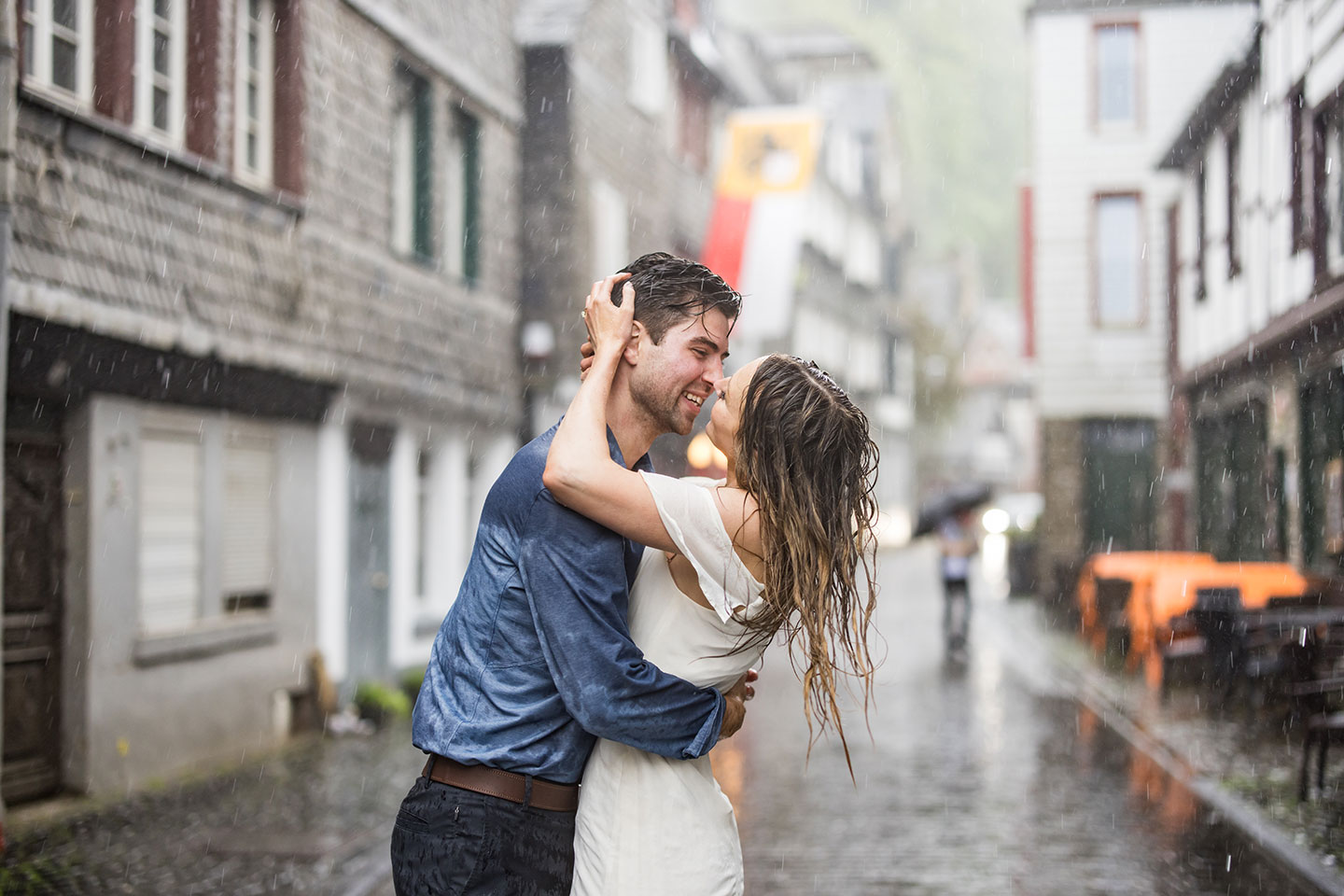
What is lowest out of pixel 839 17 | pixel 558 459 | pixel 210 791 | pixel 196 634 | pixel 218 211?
pixel 210 791

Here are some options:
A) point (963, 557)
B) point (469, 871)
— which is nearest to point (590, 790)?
point (469, 871)

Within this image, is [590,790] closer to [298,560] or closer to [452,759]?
[452,759]

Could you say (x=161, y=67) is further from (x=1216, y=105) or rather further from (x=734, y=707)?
(x=1216, y=105)

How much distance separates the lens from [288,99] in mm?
11172

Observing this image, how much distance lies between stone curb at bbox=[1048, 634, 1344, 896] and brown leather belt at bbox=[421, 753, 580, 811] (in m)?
4.52

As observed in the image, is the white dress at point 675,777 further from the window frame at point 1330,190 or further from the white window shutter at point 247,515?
the window frame at point 1330,190

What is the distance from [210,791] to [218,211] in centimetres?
393

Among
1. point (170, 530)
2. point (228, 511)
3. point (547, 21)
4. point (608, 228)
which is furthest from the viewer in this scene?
point (608, 228)

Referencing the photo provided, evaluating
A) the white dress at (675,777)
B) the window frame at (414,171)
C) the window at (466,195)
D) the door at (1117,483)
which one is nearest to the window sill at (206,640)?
the window frame at (414,171)

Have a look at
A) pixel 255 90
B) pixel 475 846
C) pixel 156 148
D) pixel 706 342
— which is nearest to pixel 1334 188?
pixel 255 90

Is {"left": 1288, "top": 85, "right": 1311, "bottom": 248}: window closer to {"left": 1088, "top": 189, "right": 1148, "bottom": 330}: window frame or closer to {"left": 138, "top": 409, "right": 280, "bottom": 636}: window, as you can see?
{"left": 1088, "top": 189, "right": 1148, "bottom": 330}: window frame

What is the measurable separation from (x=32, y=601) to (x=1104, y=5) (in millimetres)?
20854

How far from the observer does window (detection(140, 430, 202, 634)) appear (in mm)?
9414

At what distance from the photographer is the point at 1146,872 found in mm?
6461
